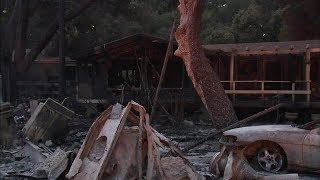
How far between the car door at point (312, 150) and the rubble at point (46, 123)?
810 cm

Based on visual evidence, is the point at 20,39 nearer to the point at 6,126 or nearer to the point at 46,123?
the point at 46,123

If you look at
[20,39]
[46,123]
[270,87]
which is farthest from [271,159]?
[20,39]

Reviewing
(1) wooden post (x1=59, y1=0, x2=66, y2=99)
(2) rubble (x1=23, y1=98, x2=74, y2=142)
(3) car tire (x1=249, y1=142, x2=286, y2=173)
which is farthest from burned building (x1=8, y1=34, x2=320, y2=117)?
(3) car tire (x1=249, y1=142, x2=286, y2=173)

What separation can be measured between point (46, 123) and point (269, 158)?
739cm

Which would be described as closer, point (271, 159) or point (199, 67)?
point (271, 159)

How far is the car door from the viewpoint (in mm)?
8867

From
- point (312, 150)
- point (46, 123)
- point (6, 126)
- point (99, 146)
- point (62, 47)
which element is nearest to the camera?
A: point (99, 146)

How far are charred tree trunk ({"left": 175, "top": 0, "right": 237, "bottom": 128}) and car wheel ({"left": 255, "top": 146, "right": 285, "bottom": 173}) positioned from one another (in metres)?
7.53

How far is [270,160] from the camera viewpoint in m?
9.62

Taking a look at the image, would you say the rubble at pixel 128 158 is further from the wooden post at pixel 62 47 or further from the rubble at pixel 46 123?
the wooden post at pixel 62 47

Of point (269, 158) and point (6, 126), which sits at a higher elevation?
point (6, 126)

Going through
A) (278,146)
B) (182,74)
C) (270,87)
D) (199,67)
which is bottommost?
(278,146)

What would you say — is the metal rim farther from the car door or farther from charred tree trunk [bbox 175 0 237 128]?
charred tree trunk [bbox 175 0 237 128]

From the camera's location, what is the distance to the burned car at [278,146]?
897cm
